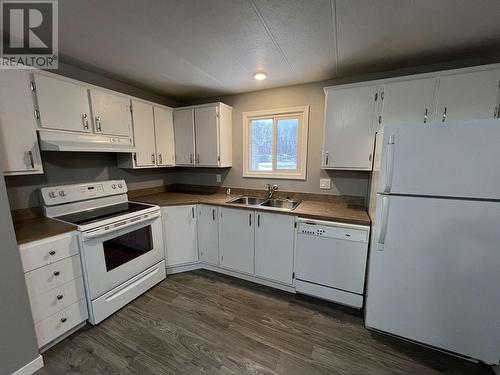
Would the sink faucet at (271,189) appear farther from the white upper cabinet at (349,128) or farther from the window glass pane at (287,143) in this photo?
the white upper cabinet at (349,128)

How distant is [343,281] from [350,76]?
7.13ft

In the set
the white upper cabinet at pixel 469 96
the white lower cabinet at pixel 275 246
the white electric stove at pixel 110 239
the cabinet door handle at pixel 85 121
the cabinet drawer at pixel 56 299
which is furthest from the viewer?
the white lower cabinet at pixel 275 246

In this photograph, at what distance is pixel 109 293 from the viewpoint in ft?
5.96

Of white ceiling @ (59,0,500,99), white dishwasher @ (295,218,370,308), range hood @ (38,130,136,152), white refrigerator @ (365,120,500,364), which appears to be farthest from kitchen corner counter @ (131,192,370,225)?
white ceiling @ (59,0,500,99)

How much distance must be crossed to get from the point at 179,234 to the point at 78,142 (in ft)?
4.53

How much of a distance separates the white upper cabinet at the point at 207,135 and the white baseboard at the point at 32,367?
2.27 meters

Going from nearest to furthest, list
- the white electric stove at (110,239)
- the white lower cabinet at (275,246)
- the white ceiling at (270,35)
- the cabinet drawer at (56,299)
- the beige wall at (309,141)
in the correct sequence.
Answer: the white ceiling at (270,35)
the cabinet drawer at (56,299)
the white electric stove at (110,239)
the white lower cabinet at (275,246)
the beige wall at (309,141)

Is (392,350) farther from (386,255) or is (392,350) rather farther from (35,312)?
(35,312)

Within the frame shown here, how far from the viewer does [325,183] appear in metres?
2.48

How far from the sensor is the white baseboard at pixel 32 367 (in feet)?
4.32

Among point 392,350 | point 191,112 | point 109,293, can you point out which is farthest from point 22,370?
point 191,112

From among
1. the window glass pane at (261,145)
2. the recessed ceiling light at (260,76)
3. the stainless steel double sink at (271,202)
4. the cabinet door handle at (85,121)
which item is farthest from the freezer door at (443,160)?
the cabinet door handle at (85,121)

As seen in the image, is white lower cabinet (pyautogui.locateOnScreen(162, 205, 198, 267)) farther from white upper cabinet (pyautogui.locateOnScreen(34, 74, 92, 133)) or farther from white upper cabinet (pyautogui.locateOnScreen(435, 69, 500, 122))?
white upper cabinet (pyautogui.locateOnScreen(435, 69, 500, 122))

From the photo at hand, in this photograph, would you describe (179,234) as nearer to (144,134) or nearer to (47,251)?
(47,251)
